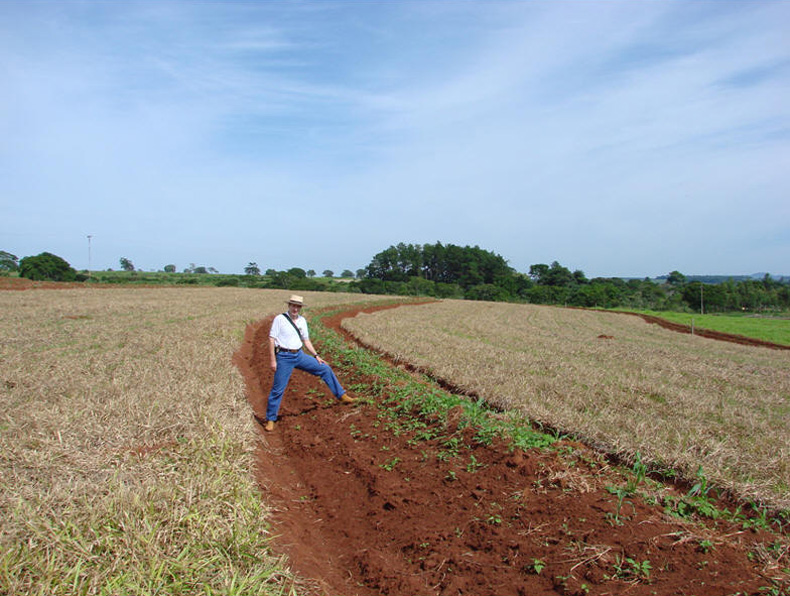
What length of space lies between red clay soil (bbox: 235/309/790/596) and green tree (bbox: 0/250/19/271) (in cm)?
9044

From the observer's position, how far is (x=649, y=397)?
28.8 ft

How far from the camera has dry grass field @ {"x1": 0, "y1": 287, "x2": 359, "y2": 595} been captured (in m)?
3.00

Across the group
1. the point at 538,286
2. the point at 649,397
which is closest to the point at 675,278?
the point at 538,286

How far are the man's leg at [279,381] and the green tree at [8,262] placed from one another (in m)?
87.9

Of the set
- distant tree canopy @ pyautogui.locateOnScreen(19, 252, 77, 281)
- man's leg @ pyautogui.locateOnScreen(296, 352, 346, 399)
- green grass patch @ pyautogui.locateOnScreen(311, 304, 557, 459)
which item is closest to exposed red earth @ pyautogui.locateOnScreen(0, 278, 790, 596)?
green grass patch @ pyautogui.locateOnScreen(311, 304, 557, 459)

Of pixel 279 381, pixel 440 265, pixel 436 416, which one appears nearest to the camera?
pixel 436 416

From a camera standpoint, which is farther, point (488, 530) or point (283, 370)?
point (283, 370)

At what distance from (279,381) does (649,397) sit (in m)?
6.79

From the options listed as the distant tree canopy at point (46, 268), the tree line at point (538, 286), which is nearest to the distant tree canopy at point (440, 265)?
the tree line at point (538, 286)

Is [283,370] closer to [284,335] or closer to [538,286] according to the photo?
[284,335]

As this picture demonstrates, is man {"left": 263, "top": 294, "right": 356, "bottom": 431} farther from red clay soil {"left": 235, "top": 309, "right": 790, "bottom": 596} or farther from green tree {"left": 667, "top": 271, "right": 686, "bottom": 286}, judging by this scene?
green tree {"left": 667, "top": 271, "right": 686, "bottom": 286}

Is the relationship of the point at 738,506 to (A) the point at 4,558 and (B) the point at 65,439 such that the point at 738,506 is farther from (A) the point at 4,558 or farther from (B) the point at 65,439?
(B) the point at 65,439

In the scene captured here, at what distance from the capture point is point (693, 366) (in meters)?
13.1

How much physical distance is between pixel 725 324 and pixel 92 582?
45824 millimetres
